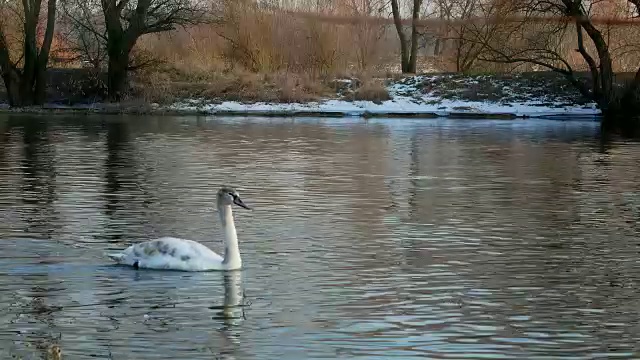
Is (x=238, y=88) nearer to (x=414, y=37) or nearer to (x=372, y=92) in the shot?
(x=372, y=92)

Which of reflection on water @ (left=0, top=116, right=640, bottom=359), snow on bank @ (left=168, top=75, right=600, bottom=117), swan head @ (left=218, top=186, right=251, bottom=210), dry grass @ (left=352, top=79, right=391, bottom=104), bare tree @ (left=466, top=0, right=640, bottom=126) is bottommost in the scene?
reflection on water @ (left=0, top=116, right=640, bottom=359)

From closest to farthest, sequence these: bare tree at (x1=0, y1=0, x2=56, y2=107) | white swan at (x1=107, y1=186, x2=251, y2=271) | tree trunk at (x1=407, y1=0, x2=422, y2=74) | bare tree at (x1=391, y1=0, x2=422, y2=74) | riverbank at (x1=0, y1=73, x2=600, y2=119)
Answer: white swan at (x1=107, y1=186, x2=251, y2=271), riverbank at (x1=0, y1=73, x2=600, y2=119), bare tree at (x1=0, y1=0, x2=56, y2=107), bare tree at (x1=391, y1=0, x2=422, y2=74), tree trunk at (x1=407, y1=0, x2=422, y2=74)

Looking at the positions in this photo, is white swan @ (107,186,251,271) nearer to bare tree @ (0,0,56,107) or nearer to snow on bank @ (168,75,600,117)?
snow on bank @ (168,75,600,117)

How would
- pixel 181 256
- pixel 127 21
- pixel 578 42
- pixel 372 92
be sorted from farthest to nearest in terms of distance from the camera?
pixel 127 21 < pixel 372 92 < pixel 578 42 < pixel 181 256

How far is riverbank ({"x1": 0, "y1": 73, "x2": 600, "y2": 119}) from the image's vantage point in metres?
43.3

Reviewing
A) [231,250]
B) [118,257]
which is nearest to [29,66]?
[118,257]

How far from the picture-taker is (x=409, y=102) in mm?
44469

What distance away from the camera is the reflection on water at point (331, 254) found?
9367mm

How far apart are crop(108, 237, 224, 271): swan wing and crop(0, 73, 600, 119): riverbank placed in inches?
1219

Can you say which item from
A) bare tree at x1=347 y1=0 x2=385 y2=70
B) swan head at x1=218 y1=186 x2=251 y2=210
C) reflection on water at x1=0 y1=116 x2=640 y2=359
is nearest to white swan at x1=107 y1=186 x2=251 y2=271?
reflection on water at x1=0 y1=116 x2=640 y2=359

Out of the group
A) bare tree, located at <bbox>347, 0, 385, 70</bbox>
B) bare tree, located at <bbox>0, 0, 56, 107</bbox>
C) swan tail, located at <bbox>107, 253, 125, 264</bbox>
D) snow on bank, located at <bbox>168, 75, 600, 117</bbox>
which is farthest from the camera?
bare tree, located at <bbox>347, 0, 385, 70</bbox>

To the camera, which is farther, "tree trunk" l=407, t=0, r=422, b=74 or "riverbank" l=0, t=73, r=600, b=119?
"tree trunk" l=407, t=0, r=422, b=74

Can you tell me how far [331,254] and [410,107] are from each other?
101 feet

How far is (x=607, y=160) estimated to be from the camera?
83.8 ft
